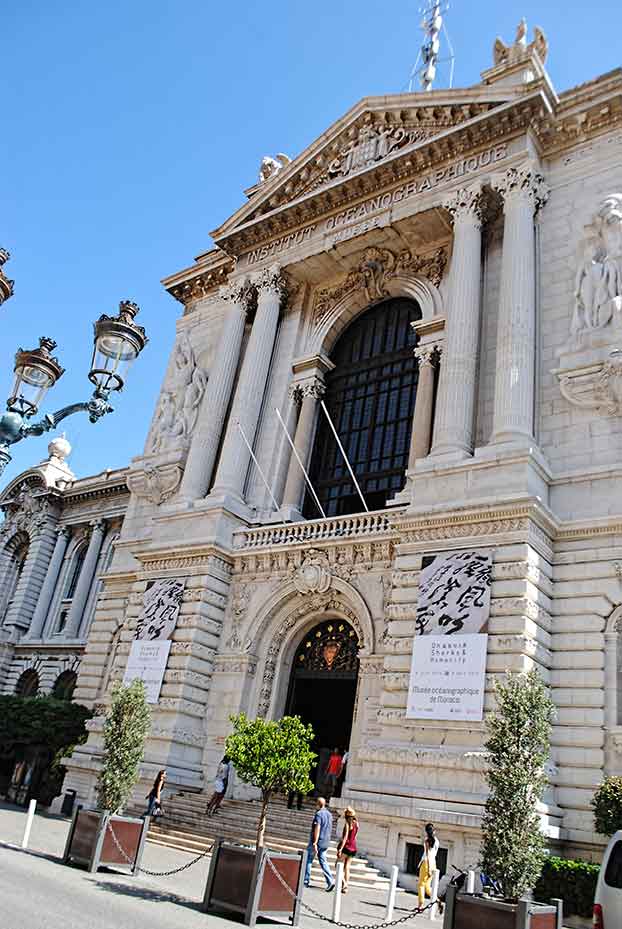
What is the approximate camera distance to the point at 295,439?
28062 mm

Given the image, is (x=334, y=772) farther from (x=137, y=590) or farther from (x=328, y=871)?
(x=137, y=590)

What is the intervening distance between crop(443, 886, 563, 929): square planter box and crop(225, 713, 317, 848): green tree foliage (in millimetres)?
4999

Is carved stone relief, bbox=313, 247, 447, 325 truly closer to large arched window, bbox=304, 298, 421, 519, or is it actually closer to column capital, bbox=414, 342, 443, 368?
large arched window, bbox=304, 298, 421, 519

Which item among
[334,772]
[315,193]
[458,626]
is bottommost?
[334,772]

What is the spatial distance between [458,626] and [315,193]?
58.7 ft

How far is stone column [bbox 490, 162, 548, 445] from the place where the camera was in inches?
822

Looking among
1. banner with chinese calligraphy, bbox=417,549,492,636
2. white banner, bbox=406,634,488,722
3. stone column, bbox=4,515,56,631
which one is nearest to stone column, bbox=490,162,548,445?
banner with chinese calligraphy, bbox=417,549,492,636

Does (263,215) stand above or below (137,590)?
above

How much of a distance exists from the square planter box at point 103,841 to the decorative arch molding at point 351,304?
18868 mm

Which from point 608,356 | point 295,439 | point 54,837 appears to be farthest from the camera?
point 295,439

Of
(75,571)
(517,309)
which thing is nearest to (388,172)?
(517,309)

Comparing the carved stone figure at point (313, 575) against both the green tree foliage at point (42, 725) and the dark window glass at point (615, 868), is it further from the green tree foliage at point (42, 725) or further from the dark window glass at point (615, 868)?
the dark window glass at point (615, 868)

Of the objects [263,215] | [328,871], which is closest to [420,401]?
[263,215]

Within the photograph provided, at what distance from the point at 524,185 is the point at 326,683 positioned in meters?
16.5
